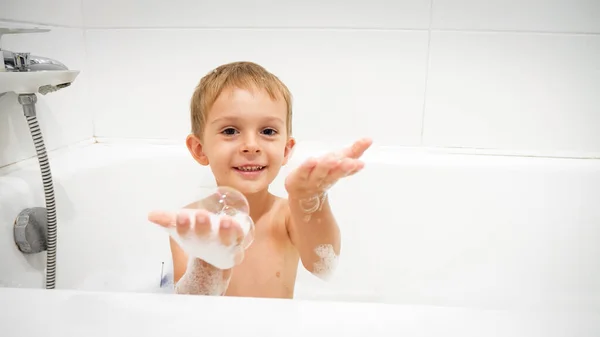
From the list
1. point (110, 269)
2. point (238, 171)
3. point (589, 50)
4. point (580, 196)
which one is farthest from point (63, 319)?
point (589, 50)

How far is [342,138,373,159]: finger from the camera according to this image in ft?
1.68

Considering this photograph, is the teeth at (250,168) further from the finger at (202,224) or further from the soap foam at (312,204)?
the finger at (202,224)

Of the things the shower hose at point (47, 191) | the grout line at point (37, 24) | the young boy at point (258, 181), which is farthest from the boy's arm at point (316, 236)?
the grout line at point (37, 24)

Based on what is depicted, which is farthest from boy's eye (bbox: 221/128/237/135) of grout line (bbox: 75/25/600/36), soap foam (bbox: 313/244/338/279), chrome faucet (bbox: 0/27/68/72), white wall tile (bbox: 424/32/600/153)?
white wall tile (bbox: 424/32/600/153)

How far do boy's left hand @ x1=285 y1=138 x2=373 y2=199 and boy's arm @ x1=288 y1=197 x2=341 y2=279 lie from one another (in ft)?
0.22

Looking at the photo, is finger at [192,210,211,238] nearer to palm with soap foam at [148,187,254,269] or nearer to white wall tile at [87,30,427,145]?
palm with soap foam at [148,187,254,269]

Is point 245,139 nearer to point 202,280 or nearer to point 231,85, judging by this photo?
point 231,85

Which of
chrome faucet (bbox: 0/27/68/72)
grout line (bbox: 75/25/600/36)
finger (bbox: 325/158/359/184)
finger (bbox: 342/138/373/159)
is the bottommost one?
finger (bbox: 325/158/359/184)

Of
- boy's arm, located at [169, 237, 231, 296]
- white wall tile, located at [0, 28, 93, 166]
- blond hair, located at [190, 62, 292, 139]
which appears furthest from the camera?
white wall tile, located at [0, 28, 93, 166]

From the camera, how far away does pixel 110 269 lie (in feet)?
3.43

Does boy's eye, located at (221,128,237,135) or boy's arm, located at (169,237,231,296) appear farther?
boy's eye, located at (221,128,237,135)

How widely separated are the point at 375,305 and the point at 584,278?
885mm

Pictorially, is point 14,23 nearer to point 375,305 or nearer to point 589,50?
point 375,305

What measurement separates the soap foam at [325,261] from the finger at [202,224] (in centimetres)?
33
